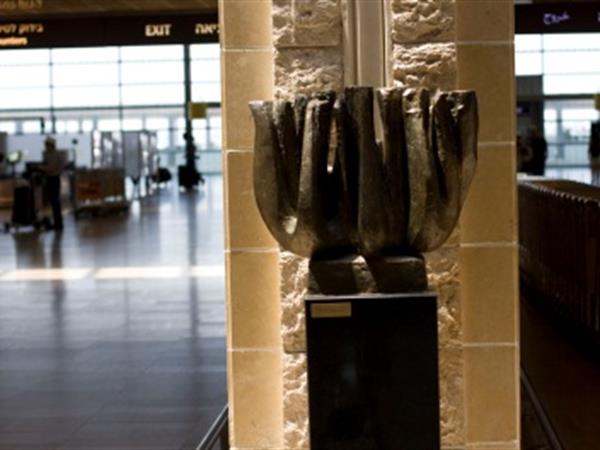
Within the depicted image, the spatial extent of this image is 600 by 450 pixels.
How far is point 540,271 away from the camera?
12797 mm

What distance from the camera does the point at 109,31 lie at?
27266 millimetres

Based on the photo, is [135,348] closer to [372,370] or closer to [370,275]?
[370,275]

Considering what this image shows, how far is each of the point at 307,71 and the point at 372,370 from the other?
209 centimetres

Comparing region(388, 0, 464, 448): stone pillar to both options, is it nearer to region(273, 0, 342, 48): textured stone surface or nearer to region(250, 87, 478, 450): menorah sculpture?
region(273, 0, 342, 48): textured stone surface

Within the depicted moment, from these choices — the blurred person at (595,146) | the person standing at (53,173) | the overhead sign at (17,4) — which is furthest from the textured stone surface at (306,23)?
the blurred person at (595,146)

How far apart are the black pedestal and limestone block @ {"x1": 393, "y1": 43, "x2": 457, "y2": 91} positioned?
5.93 ft

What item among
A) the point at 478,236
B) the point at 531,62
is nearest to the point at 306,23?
the point at 478,236

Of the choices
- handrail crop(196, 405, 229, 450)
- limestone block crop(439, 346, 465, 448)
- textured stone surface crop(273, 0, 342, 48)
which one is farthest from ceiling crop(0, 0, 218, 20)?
limestone block crop(439, 346, 465, 448)

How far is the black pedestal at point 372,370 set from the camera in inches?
188

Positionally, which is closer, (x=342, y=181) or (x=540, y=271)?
(x=342, y=181)

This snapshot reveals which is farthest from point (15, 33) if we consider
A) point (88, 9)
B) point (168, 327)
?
point (168, 327)

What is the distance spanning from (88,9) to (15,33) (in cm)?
265

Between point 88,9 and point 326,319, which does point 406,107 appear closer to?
point 326,319

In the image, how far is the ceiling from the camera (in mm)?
28344
